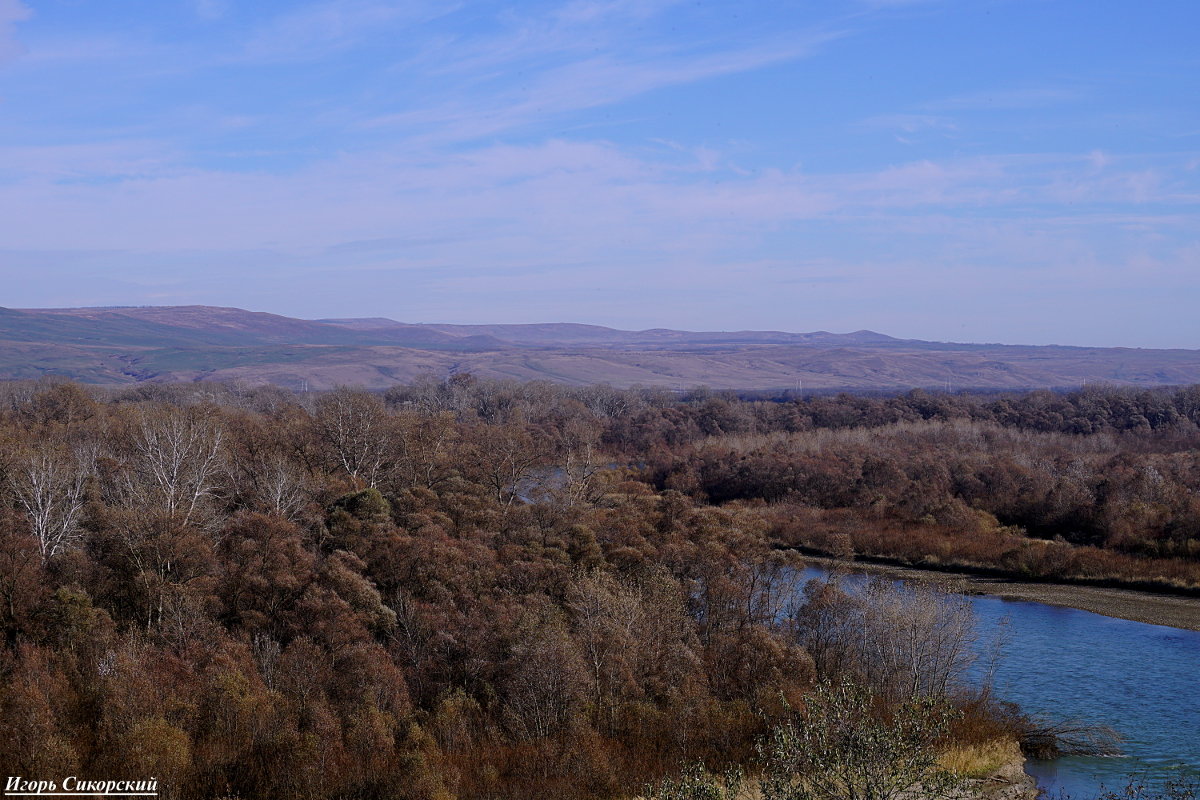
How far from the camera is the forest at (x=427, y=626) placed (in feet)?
71.0

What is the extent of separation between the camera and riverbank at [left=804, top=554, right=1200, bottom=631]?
43969 millimetres

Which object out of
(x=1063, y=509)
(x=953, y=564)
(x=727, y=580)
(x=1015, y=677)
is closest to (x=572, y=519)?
(x=727, y=580)

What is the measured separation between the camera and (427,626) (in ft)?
96.3

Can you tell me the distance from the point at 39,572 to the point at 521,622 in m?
14.8

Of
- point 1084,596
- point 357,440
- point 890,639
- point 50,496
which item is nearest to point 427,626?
point 890,639

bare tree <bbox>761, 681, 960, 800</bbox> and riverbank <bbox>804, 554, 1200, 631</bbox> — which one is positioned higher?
bare tree <bbox>761, 681, 960, 800</bbox>

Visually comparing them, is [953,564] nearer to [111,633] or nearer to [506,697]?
[506,697]

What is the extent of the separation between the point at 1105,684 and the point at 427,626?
2235 centimetres

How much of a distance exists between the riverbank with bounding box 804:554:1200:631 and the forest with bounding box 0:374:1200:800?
1.90 metres

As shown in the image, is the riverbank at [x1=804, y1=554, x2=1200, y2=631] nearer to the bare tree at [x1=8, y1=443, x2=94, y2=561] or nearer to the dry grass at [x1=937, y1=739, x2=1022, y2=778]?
the dry grass at [x1=937, y1=739, x2=1022, y2=778]

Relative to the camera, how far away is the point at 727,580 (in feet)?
111

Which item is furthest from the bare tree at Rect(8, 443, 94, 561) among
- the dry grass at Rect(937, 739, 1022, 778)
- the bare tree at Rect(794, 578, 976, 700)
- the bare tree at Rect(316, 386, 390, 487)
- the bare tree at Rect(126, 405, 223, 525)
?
the dry grass at Rect(937, 739, 1022, 778)

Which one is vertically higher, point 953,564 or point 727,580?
point 727,580

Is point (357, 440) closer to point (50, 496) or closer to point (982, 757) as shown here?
point (50, 496)
